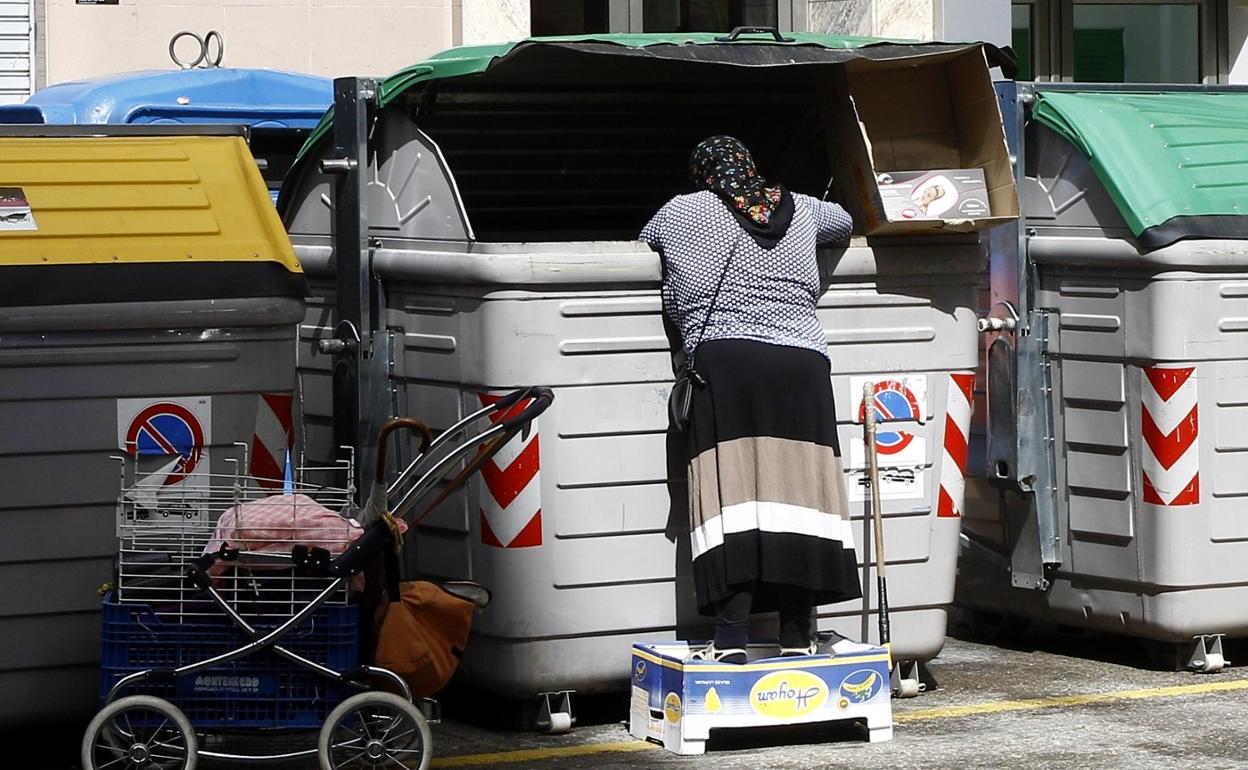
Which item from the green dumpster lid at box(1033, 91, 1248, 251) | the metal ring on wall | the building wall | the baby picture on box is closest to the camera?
the baby picture on box

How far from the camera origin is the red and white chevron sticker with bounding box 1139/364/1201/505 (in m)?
6.37

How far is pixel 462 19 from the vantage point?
40.1ft

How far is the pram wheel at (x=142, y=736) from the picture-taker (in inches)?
194

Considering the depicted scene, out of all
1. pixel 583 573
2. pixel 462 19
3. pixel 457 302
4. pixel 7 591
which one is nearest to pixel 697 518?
pixel 583 573

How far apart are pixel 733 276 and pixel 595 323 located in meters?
0.40

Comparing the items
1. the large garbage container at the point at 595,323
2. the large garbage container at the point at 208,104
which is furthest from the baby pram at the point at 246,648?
the large garbage container at the point at 208,104

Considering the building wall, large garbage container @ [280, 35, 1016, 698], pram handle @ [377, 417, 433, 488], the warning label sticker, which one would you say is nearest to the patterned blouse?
large garbage container @ [280, 35, 1016, 698]

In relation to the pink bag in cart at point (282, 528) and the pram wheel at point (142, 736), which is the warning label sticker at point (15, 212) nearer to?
the pink bag in cart at point (282, 528)

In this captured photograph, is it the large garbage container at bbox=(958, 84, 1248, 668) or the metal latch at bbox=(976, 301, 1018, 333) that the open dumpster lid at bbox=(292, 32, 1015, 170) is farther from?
the metal latch at bbox=(976, 301, 1018, 333)

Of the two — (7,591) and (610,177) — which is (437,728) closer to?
(7,591)

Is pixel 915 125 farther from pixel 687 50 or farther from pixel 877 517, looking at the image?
pixel 877 517

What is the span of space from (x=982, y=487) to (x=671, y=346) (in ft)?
5.37

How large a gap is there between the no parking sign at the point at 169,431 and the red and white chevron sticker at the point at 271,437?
15 centimetres

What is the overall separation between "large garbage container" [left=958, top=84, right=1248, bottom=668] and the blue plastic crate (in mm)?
2645
